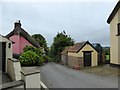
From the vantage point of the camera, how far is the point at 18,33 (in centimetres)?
3756

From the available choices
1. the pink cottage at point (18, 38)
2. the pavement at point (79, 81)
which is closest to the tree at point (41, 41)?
the pink cottage at point (18, 38)

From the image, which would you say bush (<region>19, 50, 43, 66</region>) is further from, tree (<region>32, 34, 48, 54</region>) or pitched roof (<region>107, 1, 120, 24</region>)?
tree (<region>32, 34, 48, 54</region>)

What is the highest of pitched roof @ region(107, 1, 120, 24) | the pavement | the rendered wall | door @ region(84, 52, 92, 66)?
pitched roof @ region(107, 1, 120, 24)

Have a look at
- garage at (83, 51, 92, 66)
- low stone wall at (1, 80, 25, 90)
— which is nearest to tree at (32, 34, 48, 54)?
garage at (83, 51, 92, 66)

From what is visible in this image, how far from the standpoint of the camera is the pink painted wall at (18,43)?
120 feet

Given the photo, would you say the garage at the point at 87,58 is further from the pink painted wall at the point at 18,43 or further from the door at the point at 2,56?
the door at the point at 2,56

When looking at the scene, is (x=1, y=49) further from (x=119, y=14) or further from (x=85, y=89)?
(x=119, y=14)

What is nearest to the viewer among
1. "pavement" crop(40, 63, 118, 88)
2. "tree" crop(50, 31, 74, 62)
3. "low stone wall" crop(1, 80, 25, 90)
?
"low stone wall" crop(1, 80, 25, 90)

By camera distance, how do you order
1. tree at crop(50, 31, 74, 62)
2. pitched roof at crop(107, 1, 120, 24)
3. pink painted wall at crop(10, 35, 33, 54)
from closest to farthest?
1. pitched roof at crop(107, 1, 120, 24)
2. pink painted wall at crop(10, 35, 33, 54)
3. tree at crop(50, 31, 74, 62)

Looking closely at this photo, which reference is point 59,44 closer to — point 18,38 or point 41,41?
point 18,38

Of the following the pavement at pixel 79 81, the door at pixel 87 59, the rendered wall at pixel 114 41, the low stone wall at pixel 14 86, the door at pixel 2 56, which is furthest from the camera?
the door at pixel 87 59

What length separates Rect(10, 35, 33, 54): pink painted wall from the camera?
36688 millimetres

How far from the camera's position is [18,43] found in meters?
36.8

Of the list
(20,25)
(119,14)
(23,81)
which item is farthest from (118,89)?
(20,25)
